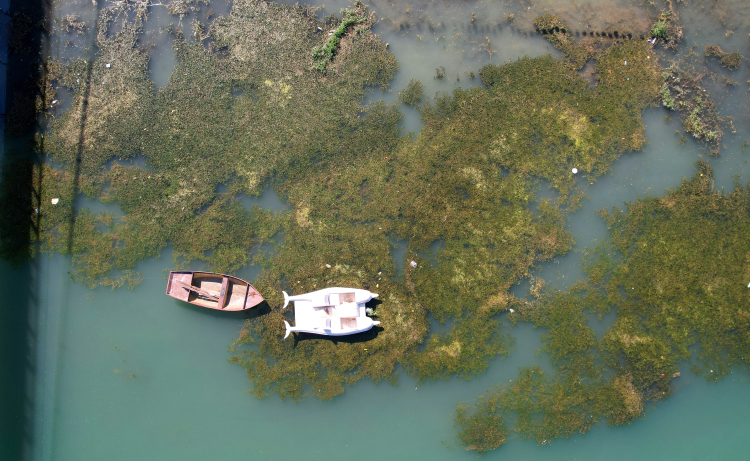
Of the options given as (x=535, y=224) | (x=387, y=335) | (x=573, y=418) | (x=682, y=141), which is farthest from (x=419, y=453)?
(x=682, y=141)

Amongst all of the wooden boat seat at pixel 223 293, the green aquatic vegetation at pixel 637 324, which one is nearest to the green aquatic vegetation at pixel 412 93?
the green aquatic vegetation at pixel 637 324

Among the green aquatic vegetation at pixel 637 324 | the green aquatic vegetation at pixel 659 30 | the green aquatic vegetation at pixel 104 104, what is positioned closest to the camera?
the green aquatic vegetation at pixel 637 324

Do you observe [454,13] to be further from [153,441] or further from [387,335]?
[153,441]

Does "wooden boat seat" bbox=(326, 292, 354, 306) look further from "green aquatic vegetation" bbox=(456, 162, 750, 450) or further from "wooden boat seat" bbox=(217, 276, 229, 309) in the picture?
"green aquatic vegetation" bbox=(456, 162, 750, 450)

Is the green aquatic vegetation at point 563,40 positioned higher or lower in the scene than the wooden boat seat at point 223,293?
higher

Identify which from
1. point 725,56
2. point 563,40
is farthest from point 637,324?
point 563,40

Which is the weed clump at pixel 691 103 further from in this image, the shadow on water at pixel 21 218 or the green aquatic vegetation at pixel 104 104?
the shadow on water at pixel 21 218

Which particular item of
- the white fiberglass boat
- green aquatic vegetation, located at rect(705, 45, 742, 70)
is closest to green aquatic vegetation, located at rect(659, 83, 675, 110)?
green aquatic vegetation, located at rect(705, 45, 742, 70)
